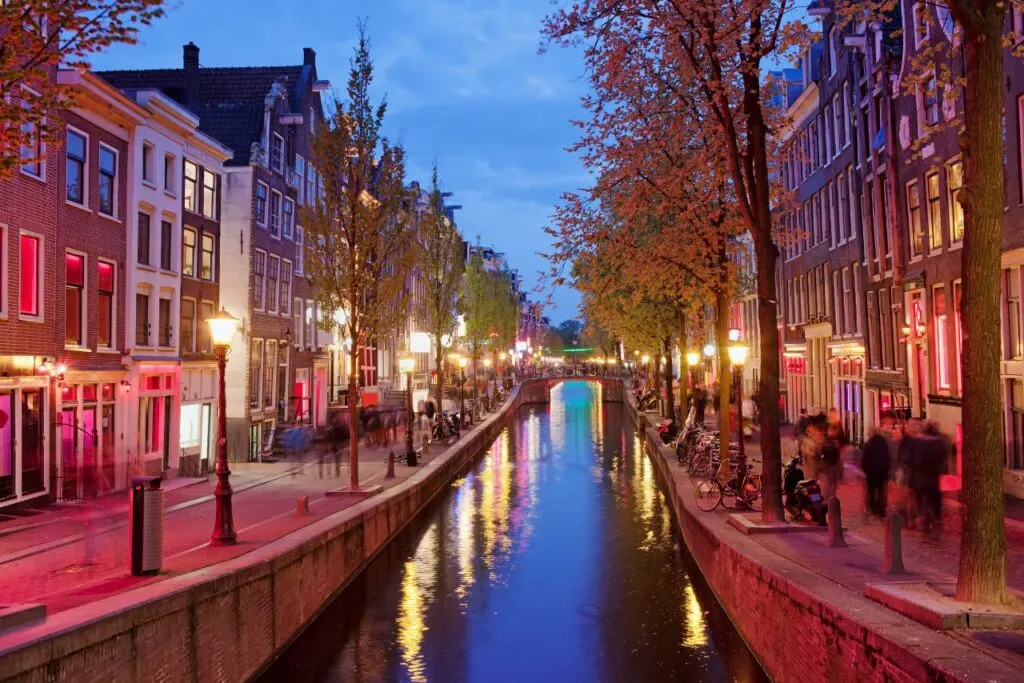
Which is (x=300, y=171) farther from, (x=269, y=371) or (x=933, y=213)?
(x=933, y=213)

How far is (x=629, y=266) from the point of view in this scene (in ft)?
79.5

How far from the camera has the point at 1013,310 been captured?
20172 millimetres

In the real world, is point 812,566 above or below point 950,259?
below

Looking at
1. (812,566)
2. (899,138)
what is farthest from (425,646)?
(899,138)

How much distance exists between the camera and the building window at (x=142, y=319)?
26125 millimetres

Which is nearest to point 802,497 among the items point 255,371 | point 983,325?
point 983,325

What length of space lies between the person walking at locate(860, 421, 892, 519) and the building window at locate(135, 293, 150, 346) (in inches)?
753

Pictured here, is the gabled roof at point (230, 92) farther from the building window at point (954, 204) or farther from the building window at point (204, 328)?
the building window at point (954, 204)

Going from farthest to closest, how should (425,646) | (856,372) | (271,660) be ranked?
(856,372), (425,646), (271,660)

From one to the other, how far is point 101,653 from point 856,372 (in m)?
31.1

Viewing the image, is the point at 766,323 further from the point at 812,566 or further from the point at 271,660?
the point at 271,660

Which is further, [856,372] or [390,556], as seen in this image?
[856,372]

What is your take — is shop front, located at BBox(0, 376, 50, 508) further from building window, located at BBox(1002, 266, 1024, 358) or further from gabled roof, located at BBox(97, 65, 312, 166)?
building window, located at BBox(1002, 266, 1024, 358)

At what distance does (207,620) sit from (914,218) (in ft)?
76.2
